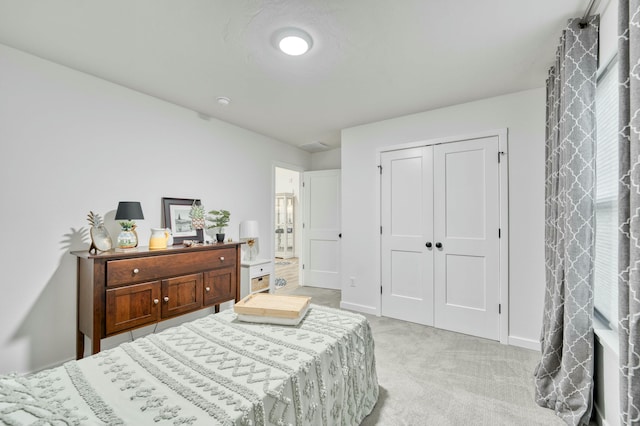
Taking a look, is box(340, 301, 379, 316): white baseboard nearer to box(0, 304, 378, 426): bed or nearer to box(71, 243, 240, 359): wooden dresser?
box(71, 243, 240, 359): wooden dresser

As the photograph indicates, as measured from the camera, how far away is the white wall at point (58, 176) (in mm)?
2092

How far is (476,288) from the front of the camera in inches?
118

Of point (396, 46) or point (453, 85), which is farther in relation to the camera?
point (453, 85)

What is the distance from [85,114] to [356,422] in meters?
3.16

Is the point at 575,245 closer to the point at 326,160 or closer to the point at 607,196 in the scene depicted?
the point at 607,196

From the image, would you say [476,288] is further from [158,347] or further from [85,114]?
[85,114]

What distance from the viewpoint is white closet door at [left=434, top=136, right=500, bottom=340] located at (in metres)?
2.91

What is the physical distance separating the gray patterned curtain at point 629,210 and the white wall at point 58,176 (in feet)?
11.4

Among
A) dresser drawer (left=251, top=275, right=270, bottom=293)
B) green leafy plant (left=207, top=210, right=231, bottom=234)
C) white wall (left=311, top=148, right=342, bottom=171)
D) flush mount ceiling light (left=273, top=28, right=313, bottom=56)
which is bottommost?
dresser drawer (left=251, top=275, right=270, bottom=293)

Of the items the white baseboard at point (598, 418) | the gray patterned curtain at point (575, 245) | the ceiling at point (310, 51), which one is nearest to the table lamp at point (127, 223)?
the ceiling at point (310, 51)

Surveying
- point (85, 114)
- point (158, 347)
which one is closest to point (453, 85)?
point (158, 347)

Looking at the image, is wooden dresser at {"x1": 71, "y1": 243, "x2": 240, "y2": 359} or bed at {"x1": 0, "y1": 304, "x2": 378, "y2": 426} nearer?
bed at {"x1": 0, "y1": 304, "x2": 378, "y2": 426}

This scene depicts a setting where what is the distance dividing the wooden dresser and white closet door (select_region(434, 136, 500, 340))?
8.10ft

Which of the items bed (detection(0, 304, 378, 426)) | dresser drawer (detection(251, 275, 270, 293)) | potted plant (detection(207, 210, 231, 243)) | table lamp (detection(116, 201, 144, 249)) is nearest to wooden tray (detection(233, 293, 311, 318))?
bed (detection(0, 304, 378, 426))
